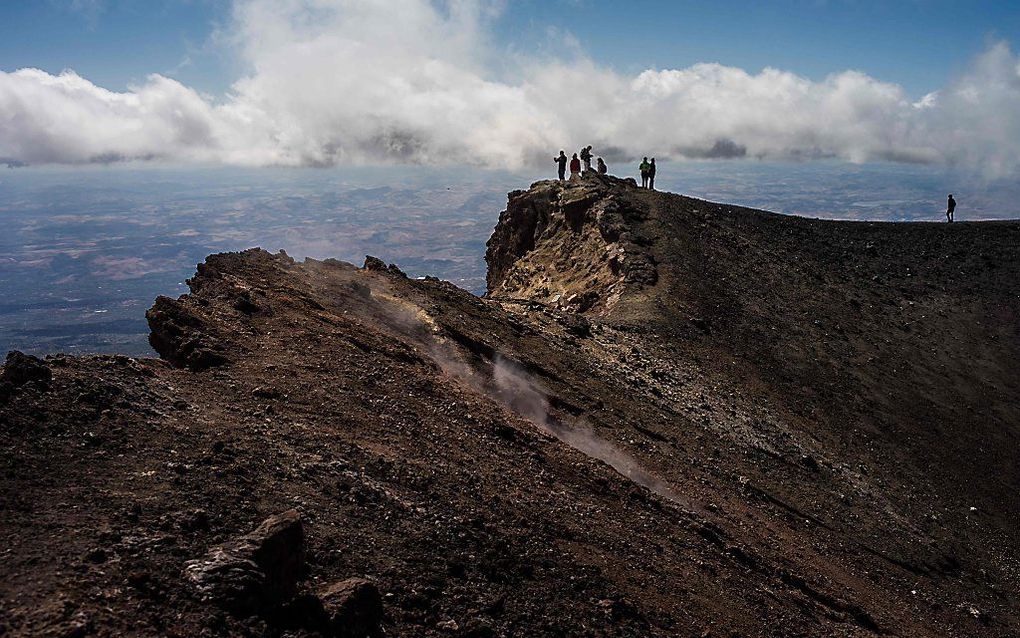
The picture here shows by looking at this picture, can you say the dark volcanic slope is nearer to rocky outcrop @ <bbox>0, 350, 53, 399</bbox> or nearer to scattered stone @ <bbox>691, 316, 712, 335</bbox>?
rocky outcrop @ <bbox>0, 350, 53, 399</bbox>

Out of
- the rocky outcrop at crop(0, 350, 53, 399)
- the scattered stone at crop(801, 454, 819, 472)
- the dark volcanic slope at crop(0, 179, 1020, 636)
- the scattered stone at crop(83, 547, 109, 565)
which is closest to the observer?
the scattered stone at crop(83, 547, 109, 565)

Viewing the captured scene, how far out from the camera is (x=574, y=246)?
38.2 m

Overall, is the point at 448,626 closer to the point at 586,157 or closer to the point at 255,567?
the point at 255,567

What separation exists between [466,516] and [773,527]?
10129mm

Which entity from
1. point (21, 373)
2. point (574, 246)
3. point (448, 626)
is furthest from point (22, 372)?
point (574, 246)

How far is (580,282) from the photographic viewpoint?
35.8m

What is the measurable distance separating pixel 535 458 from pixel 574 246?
2453 cm

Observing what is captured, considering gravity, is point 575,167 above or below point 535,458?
above

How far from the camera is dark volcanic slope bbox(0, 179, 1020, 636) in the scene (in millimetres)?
8844

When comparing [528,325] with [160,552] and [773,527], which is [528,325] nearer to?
[773,527]

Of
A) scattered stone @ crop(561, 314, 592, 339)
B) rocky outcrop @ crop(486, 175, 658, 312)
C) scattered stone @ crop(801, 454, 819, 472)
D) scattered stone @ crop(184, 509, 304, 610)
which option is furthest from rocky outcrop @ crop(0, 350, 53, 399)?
rocky outcrop @ crop(486, 175, 658, 312)

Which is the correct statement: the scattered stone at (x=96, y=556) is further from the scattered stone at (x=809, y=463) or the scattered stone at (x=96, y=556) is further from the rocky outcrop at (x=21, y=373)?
the scattered stone at (x=809, y=463)

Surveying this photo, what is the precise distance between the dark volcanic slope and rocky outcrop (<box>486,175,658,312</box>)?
1.10 ft

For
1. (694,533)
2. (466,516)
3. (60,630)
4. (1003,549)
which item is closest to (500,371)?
(694,533)
